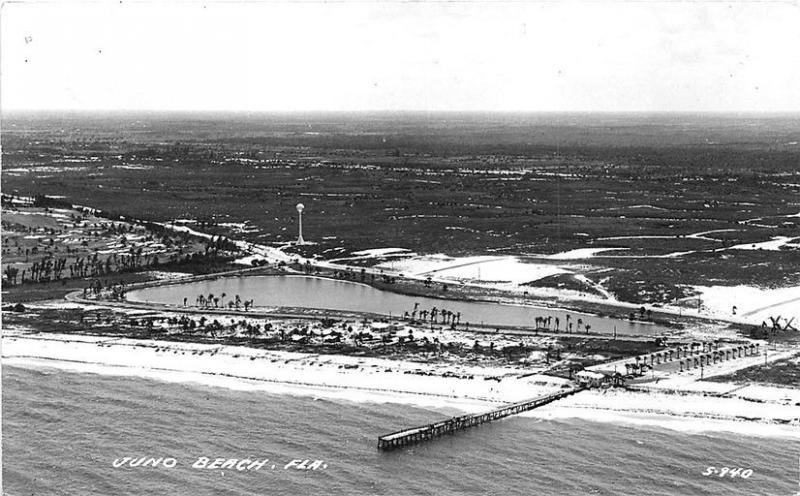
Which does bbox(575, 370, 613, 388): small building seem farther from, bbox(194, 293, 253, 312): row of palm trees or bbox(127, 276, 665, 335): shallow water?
bbox(194, 293, 253, 312): row of palm trees

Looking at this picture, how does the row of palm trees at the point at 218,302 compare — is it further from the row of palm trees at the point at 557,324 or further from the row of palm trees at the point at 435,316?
the row of palm trees at the point at 557,324

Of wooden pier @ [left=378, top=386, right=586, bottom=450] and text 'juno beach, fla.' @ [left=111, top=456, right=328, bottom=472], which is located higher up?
wooden pier @ [left=378, top=386, right=586, bottom=450]

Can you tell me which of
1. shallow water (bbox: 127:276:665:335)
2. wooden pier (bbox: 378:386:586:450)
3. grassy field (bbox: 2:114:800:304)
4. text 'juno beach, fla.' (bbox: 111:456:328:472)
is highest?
grassy field (bbox: 2:114:800:304)

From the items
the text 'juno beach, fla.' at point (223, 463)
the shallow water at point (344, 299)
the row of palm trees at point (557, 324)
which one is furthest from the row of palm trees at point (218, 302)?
the text 'juno beach, fla.' at point (223, 463)

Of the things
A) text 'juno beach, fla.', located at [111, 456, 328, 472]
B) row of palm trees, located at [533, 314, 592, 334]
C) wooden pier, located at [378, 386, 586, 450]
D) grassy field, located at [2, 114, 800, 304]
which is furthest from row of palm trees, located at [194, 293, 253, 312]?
text 'juno beach, fla.', located at [111, 456, 328, 472]

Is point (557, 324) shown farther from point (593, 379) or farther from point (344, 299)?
point (344, 299)
